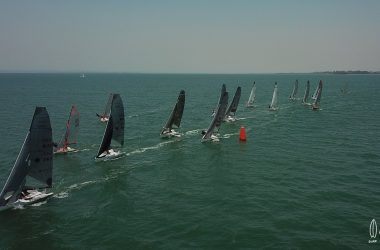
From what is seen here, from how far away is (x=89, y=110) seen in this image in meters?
104

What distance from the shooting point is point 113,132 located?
5159cm

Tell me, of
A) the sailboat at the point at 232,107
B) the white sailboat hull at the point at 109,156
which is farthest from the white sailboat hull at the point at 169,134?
the sailboat at the point at 232,107

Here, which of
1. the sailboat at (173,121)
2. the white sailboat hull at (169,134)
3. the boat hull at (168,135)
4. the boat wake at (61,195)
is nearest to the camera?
the boat wake at (61,195)

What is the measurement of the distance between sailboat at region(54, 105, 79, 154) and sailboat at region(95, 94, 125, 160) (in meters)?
6.39

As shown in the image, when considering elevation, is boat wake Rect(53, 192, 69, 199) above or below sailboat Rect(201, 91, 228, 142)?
below

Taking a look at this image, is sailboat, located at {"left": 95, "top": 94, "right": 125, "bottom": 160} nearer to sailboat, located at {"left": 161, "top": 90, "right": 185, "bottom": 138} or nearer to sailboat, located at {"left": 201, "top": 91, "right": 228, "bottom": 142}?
sailboat, located at {"left": 161, "top": 90, "right": 185, "bottom": 138}

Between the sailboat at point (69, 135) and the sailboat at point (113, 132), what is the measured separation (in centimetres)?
639

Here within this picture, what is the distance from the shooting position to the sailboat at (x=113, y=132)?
160ft

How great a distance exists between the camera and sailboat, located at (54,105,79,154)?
53.1 meters

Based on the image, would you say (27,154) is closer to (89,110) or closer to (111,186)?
(111,186)

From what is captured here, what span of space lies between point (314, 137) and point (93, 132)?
3833 centimetres

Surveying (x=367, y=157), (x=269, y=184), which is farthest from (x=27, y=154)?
(x=367, y=157)

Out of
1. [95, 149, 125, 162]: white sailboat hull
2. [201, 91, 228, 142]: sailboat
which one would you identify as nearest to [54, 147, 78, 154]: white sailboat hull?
[95, 149, 125, 162]: white sailboat hull

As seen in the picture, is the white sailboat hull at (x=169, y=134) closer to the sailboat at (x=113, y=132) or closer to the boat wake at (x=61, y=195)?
the sailboat at (x=113, y=132)
